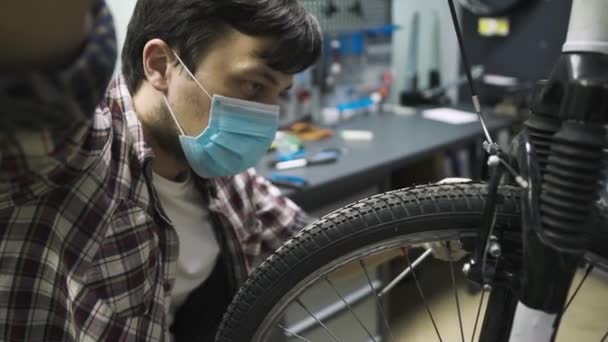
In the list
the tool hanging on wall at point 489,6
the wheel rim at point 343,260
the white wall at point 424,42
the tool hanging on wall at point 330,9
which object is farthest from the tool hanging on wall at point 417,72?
the wheel rim at point 343,260

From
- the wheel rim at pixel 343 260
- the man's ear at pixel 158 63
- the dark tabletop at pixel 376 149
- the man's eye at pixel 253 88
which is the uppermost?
the man's ear at pixel 158 63

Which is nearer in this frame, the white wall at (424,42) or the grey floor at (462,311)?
the grey floor at (462,311)

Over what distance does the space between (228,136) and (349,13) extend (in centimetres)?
136

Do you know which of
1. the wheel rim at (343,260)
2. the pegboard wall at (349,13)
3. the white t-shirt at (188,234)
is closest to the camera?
the wheel rim at (343,260)

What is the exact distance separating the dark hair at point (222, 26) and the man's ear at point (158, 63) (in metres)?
0.01

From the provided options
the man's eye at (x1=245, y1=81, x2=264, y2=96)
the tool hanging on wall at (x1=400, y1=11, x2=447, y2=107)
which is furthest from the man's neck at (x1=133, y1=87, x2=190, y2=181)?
the tool hanging on wall at (x1=400, y1=11, x2=447, y2=107)

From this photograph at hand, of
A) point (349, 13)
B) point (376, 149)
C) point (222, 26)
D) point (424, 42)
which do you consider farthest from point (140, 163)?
point (424, 42)

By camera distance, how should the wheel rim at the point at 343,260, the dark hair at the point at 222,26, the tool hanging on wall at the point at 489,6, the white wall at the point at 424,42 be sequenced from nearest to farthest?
the wheel rim at the point at 343,260
the dark hair at the point at 222,26
the tool hanging on wall at the point at 489,6
the white wall at the point at 424,42

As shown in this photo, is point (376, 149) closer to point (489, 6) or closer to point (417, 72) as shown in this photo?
point (417, 72)

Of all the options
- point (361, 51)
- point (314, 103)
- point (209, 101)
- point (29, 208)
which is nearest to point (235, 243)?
point (209, 101)

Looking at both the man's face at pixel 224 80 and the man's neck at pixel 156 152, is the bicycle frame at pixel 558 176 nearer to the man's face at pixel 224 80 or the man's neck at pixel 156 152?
the man's face at pixel 224 80

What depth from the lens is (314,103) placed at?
6.58ft

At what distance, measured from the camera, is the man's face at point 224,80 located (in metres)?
0.76

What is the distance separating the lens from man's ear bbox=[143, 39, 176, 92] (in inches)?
30.9
